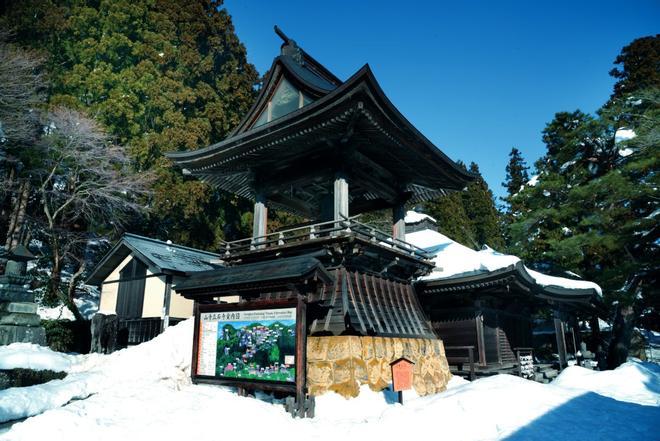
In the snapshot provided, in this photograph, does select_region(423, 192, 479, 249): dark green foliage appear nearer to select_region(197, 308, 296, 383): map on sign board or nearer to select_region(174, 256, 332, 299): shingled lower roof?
select_region(174, 256, 332, 299): shingled lower roof

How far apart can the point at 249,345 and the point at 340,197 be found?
200 inches

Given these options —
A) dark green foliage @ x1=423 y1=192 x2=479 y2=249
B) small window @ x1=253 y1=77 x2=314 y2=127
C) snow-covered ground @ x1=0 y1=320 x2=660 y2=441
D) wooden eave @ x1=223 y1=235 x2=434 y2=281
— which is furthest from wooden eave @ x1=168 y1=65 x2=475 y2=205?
dark green foliage @ x1=423 y1=192 x2=479 y2=249

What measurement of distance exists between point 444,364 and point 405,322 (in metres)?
2.31

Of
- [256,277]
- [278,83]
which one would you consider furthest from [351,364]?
[278,83]

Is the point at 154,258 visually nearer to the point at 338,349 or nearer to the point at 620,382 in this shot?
the point at 338,349

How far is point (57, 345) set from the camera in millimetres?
17844

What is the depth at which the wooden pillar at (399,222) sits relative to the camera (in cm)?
1555

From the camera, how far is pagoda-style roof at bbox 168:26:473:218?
11.2 meters

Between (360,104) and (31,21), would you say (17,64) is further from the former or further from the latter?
(360,104)

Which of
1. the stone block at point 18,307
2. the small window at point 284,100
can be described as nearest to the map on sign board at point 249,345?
the stone block at point 18,307

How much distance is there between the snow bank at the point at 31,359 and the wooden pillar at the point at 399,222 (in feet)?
38.5

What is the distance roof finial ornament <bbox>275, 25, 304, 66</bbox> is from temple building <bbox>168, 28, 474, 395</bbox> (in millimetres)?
40

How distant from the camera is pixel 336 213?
40.1 feet

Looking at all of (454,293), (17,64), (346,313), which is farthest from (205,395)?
(17,64)
